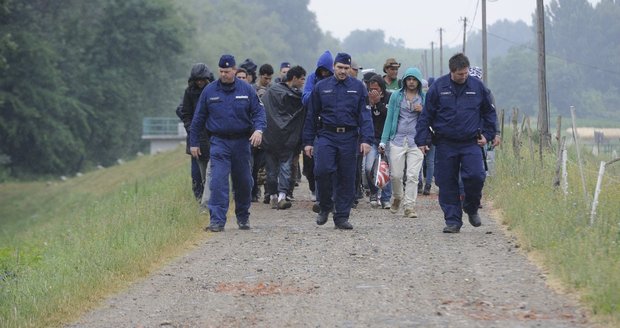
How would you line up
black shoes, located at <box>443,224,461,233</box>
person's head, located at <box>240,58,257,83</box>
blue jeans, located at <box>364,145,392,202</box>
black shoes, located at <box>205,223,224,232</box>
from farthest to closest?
1. person's head, located at <box>240,58,257,83</box>
2. blue jeans, located at <box>364,145,392,202</box>
3. black shoes, located at <box>205,223,224,232</box>
4. black shoes, located at <box>443,224,461,233</box>

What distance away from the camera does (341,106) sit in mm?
13641

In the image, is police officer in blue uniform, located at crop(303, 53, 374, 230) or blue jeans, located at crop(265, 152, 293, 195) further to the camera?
blue jeans, located at crop(265, 152, 293, 195)

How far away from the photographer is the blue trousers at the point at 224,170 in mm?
13883

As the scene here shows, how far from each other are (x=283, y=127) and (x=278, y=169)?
1.93 ft

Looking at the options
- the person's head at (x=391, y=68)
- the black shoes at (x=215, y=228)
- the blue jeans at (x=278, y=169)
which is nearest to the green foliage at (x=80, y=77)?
the person's head at (x=391, y=68)

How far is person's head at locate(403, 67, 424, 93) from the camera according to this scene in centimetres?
1522

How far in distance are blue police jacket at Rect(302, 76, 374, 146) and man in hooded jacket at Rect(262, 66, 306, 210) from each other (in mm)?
2986

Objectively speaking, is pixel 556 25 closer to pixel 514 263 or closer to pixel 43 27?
pixel 43 27

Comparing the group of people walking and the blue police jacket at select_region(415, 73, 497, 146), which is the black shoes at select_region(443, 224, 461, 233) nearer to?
the group of people walking

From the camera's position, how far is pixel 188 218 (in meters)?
14.5

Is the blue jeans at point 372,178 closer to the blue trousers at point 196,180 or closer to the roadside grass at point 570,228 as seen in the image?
the roadside grass at point 570,228

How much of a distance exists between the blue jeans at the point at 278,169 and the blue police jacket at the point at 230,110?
3.08 m

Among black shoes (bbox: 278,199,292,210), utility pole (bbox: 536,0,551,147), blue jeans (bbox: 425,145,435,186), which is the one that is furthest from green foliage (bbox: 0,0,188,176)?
black shoes (bbox: 278,199,292,210)

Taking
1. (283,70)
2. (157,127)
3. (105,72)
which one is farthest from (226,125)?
(157,127)
